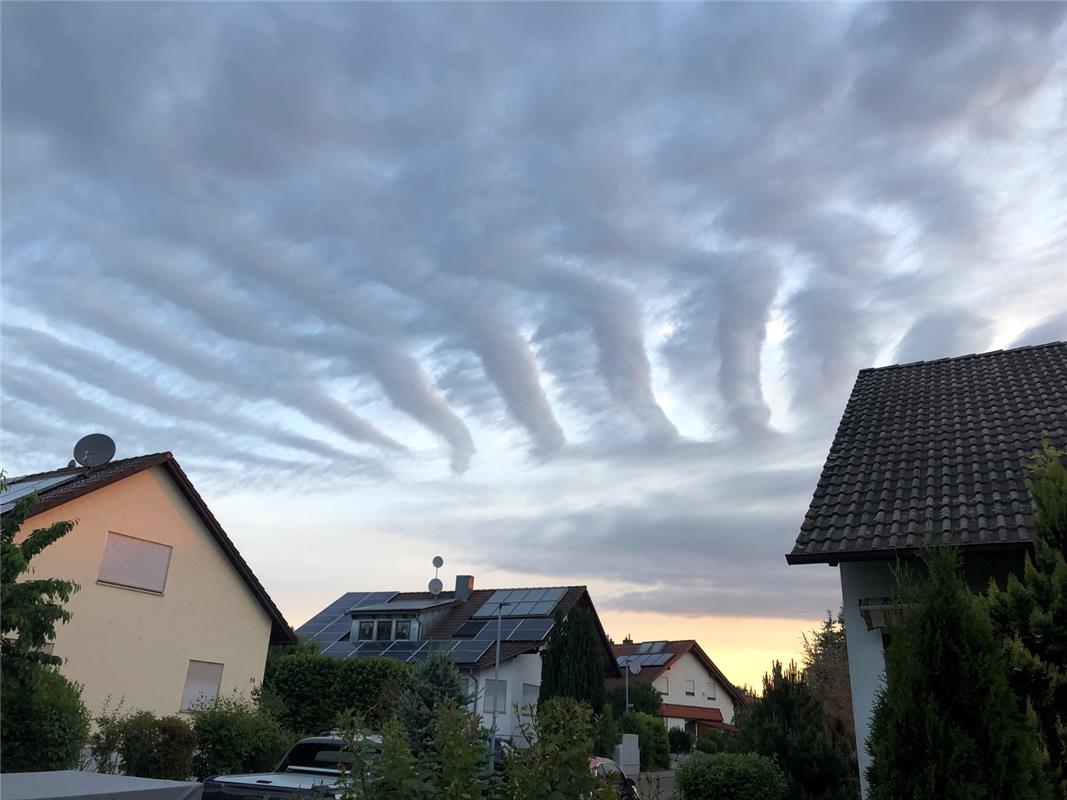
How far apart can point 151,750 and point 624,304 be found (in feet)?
40.6

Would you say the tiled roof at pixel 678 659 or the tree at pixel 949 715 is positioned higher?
the tiled roof at pixel 678 659

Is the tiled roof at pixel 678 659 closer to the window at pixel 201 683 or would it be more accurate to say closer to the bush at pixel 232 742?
the window at pixel 201 683

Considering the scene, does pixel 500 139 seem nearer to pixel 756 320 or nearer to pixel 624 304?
pixel 624 304

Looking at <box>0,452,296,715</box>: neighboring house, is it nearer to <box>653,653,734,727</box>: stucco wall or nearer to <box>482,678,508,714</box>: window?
<box>482,678,508,714</box>: window

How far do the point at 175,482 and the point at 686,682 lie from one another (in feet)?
117

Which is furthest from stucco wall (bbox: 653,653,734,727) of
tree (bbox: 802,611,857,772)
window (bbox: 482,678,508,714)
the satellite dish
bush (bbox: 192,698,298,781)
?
the satellite dish

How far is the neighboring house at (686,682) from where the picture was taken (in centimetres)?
4128

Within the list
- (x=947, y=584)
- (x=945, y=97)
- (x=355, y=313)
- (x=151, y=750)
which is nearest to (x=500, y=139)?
(x=355, y=313)

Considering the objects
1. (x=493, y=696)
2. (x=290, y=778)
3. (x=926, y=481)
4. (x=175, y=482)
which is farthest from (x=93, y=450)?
(x=926, y=481)

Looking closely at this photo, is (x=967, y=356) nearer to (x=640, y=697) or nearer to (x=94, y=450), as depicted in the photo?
(x=94, y=450)

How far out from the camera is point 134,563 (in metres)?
16.8

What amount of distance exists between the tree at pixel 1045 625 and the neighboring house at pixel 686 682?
113 ft

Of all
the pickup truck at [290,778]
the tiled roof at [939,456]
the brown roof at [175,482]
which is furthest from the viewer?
the brown roof at [175,482]

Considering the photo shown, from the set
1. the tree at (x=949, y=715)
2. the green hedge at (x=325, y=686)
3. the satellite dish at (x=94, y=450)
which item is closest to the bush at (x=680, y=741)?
the green hedge at (x=325, y=686)
